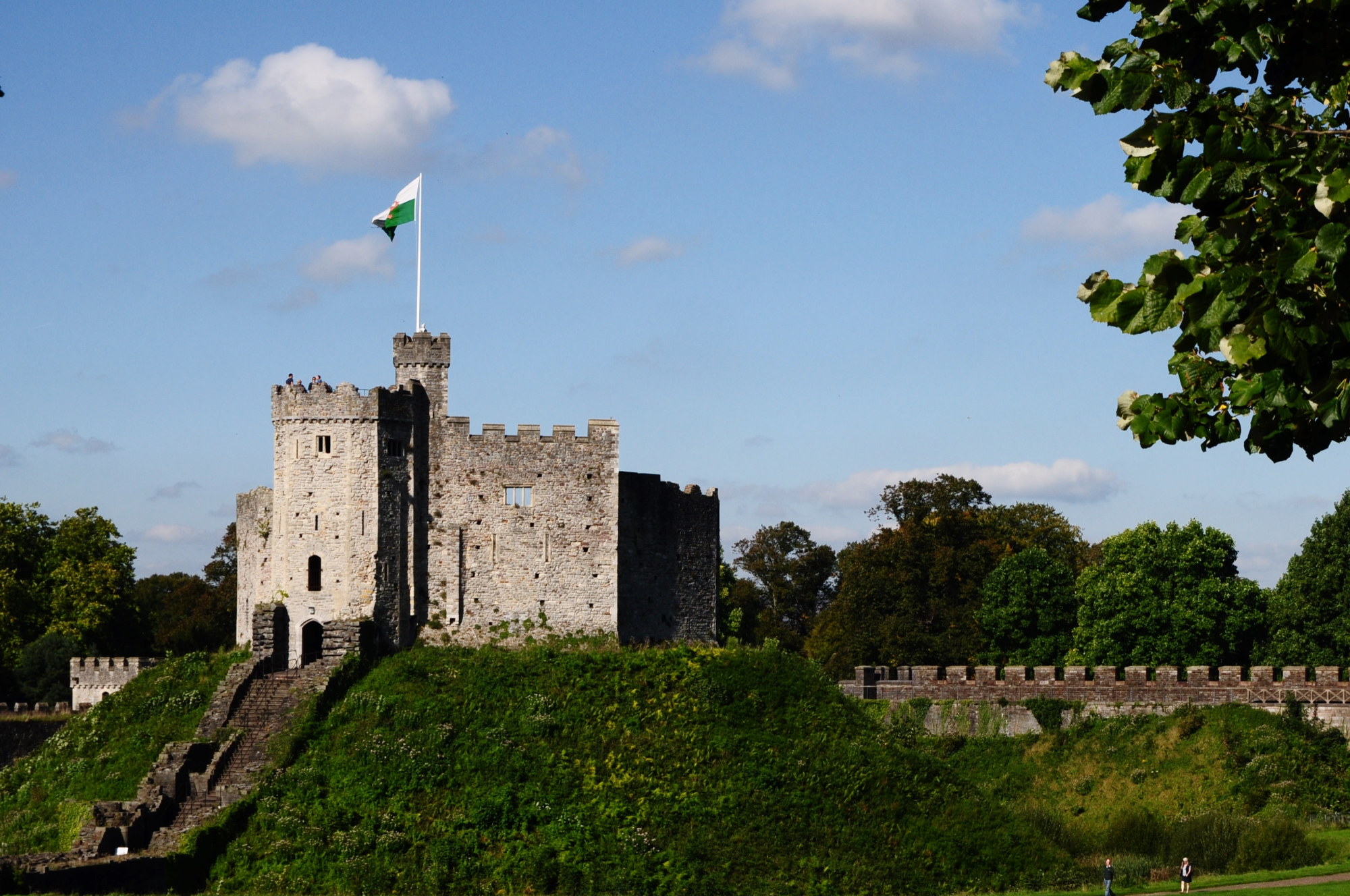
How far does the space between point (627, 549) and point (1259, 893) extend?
75.3 feet

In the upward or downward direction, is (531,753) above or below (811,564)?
below

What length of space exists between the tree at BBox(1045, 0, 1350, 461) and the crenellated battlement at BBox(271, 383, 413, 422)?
37182mm

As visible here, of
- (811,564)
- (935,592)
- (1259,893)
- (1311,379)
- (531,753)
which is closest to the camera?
(1311,379)

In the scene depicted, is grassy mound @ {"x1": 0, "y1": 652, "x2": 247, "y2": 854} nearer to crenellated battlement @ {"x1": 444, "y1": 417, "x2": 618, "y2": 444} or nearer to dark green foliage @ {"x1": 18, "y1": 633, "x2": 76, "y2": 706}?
crenellated battlement @ {"x1": 444, "y1": 417, "x2": 618, "y2": 444}

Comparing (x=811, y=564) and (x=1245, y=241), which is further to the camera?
(x=811, y=564)

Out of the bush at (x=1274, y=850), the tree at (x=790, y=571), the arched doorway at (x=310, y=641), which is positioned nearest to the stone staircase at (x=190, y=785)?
the arched doorway at (x=310, y=641)

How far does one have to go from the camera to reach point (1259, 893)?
34031mm

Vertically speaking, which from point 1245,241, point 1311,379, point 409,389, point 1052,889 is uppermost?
point 409,389

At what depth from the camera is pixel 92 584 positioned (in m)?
78.2

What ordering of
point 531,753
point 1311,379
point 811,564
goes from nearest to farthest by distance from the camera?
point 1311,379 < point 531,753 < point 811,564

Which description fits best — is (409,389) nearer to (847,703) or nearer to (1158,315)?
(847,703)

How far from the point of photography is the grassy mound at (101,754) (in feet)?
136

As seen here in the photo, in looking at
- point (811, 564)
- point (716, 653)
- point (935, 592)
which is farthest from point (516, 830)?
point (811, 564)

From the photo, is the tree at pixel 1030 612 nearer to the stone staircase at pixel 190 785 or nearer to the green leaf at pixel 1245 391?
the stone staircase at pixel 190 785
